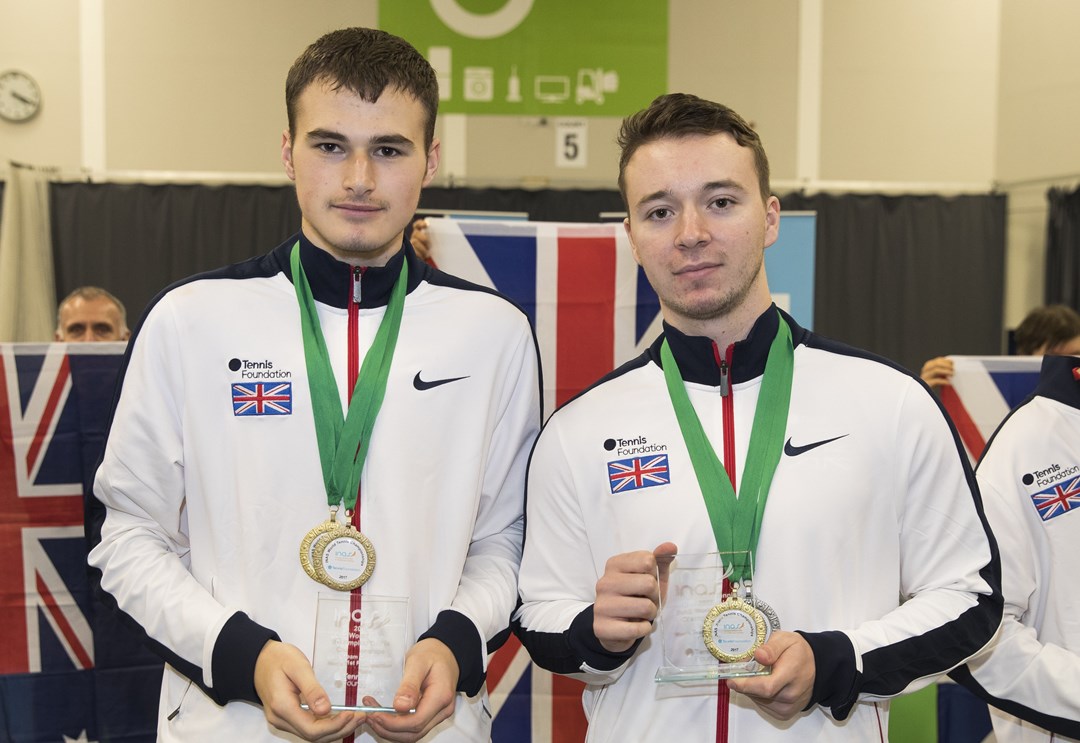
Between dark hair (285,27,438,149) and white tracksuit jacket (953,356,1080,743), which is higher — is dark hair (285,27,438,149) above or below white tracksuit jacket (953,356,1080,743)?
above

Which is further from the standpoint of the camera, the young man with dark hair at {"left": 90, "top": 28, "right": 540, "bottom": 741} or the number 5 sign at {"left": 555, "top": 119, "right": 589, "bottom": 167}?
the number 5 sign at {"left": 555, "top": 119, "right": 589, "bottom": 167}

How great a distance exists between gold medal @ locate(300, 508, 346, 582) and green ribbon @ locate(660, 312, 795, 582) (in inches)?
24.9

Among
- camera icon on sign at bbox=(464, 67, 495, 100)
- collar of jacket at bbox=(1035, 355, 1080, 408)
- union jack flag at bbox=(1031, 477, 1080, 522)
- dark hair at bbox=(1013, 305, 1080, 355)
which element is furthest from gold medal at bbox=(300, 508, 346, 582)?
camera icon on sign at bbox=(464, 67, 495, 100)

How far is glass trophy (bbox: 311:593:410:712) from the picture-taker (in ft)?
5.09

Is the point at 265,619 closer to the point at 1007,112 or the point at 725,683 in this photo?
the point at 725,683

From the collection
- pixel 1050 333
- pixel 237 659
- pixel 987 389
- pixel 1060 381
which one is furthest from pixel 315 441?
pixel 1050 333

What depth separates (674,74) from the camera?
9742 mm

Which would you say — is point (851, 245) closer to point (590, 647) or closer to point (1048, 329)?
point (1048, 329)

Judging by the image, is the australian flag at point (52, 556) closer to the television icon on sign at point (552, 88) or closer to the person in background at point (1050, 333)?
the person in background at point (1050, 333)

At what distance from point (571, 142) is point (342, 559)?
27.8ft

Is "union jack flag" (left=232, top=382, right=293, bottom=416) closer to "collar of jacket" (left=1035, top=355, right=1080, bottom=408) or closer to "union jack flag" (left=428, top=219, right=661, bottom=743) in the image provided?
"union jack flag" (left=428, top=219, right=661, bottom=743)

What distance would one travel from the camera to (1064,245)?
9188 mm

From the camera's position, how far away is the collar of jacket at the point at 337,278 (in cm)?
186

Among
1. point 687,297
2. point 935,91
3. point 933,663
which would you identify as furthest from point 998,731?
point 935,91
